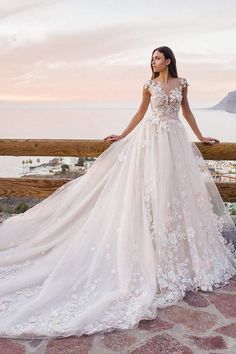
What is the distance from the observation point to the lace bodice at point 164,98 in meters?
3.81

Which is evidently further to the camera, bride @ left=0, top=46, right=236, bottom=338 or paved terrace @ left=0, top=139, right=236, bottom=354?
bride @ left=0, top=46, right=236, bottom=338

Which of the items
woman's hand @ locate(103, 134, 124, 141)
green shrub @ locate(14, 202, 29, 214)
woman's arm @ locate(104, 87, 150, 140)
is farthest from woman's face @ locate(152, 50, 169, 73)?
green shrub @ locate(14, 202, 29, 214)

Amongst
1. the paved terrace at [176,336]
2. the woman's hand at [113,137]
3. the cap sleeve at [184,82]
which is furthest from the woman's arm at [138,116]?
the paved terrace at [176,336]

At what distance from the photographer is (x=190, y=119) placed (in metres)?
4.18

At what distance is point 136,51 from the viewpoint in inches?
245

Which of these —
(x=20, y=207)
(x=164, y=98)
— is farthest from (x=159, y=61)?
(x=20, y=207)

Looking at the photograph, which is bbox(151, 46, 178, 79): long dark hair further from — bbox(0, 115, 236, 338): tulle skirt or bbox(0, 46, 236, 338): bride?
bbox(0, 115, 236, 338): tulle skirt

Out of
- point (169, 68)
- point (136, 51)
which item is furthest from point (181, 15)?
point (169, 68)

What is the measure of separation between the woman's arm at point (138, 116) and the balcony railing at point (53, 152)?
26cm

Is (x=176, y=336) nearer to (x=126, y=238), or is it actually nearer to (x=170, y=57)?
(x=126, y=238)

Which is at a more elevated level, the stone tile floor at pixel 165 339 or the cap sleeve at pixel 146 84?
the cap sleeve at pixel 146 84

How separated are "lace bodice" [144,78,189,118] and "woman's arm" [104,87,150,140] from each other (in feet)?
0.29

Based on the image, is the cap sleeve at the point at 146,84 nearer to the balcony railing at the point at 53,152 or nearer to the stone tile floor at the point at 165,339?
the balcony railing at the point at 53,152

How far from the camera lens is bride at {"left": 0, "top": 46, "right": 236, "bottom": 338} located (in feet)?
10.3
